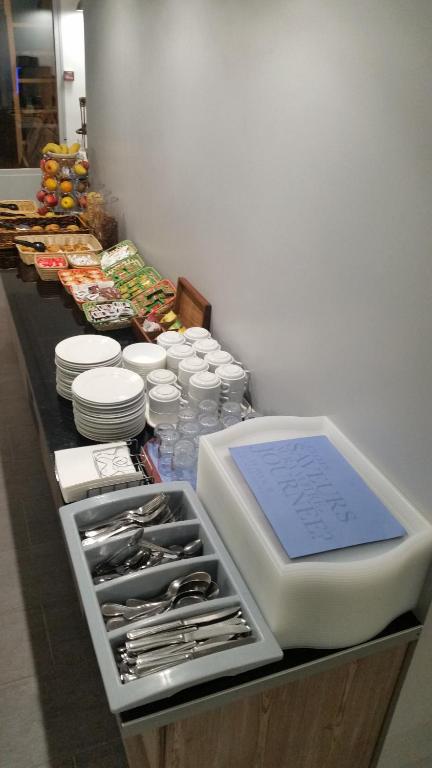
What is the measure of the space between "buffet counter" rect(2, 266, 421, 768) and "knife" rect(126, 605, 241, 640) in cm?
10

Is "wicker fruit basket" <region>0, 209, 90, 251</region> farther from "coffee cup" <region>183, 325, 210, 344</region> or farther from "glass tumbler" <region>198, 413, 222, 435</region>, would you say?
"glass tumbler" <region>198, 413, 222, 435</region>

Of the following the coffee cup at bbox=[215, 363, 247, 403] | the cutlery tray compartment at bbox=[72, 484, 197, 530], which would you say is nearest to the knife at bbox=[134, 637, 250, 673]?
the cutlery tray compartment at bbox=[72, 484, 197, 530]

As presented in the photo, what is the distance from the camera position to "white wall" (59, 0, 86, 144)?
190 inches

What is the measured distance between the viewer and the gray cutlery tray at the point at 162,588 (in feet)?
2.99

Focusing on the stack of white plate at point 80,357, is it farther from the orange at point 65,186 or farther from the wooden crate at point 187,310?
the orange at point 65,186

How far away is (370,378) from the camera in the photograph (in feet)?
3.85

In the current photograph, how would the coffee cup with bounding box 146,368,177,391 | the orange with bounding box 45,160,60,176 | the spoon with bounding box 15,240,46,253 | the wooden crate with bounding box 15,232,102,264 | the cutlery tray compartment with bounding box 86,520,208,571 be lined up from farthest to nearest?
1. the orange with bounding box 45,160,60,176
2. the wooden crate with bounding box 15,232,102,264
3. the spoon with bounding box 15,240,46,253
4. the coffee cup with bounding box 146,368,177,391
5. the cutlery tray compartment with bounding box 86,520,208,571

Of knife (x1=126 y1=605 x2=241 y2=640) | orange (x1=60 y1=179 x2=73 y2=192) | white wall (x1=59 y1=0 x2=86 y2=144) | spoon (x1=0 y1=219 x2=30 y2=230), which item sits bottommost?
knife (x1=126 y1=605 x2=241 y2=640)

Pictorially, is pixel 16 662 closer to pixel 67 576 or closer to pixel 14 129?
pixel 67 576

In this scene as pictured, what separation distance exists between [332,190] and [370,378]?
40cm

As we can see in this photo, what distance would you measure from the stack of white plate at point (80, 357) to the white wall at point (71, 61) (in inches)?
157

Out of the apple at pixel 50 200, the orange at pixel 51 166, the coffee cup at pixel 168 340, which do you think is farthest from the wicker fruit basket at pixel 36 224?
the coffee cup at pixel 168 340

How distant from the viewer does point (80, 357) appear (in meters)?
1.78

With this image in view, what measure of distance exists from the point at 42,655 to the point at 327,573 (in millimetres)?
1164
